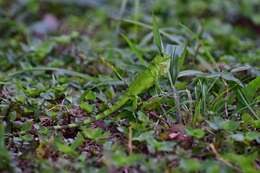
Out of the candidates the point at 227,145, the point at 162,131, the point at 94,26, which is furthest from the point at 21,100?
the point at 94,26

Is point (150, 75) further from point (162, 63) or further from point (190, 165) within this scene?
point (190, 165)

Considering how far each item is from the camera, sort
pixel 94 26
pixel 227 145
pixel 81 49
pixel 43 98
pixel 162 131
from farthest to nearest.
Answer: pixel 94 26, pixel 81 49, pixel 43 98, pixel 162 131, pixel 227 145

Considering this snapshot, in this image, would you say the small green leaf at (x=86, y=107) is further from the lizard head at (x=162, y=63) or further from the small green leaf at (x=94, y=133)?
the lizard head at (x=162, y=63)

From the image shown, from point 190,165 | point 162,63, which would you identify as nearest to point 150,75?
point 162,63

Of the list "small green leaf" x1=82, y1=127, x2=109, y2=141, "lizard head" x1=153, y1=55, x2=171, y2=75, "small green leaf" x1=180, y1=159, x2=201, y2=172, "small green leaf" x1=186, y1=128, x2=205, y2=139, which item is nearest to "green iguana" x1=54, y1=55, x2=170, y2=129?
"lizard head" x1=153, y1=55, x2=171, y2=75

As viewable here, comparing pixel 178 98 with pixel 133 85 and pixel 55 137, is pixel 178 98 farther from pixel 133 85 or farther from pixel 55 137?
pixel 55 137

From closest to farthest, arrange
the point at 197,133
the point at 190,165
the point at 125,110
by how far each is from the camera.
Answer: the point at 190,165
the point at 197,133
the point at 125,110
